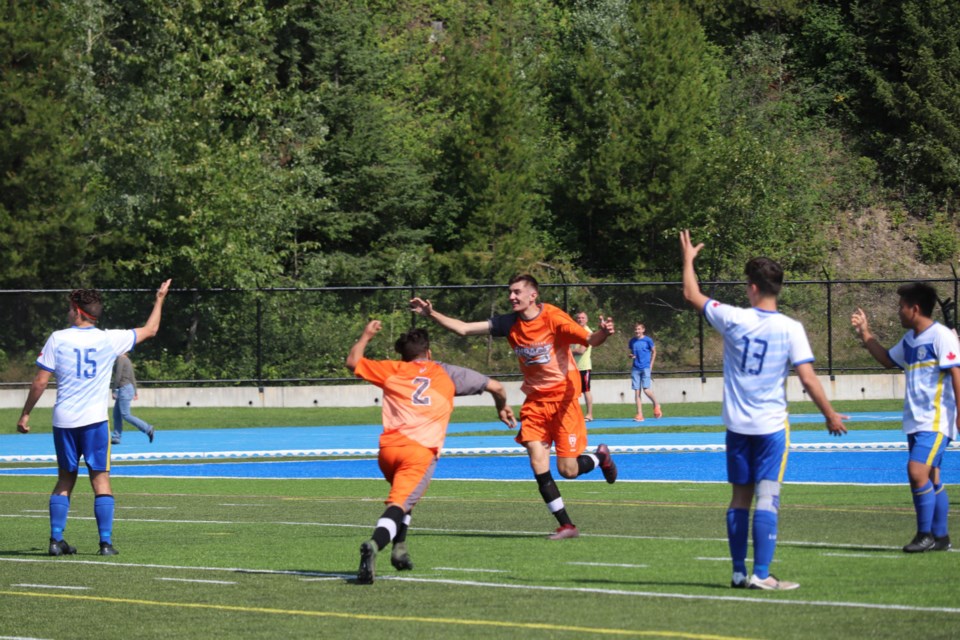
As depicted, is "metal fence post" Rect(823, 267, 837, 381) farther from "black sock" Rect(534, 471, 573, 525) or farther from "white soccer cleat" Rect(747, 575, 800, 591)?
"white soccer cleat" Rect(747, 575, 800, 591)

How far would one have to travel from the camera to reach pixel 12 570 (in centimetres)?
1101

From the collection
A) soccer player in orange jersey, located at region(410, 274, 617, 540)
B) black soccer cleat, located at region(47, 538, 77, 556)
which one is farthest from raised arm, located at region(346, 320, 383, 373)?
black soccer cleat, located at region(47, 538, 77, 556)

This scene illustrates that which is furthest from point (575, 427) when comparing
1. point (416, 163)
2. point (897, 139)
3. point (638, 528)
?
point (897, 139)

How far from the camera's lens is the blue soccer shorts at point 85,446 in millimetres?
11641

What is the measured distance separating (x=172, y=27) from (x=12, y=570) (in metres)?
34.7

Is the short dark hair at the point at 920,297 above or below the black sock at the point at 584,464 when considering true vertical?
above

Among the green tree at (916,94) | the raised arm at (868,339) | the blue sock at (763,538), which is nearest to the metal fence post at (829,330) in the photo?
the green tree at (916,94)

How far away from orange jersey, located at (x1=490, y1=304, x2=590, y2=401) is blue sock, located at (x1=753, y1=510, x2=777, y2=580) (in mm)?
3723

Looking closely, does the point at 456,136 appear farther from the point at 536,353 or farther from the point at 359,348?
the point at 359,348

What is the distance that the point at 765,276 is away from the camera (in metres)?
8.38

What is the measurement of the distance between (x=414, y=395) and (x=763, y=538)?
255 cm

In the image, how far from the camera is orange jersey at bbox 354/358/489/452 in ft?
32.0

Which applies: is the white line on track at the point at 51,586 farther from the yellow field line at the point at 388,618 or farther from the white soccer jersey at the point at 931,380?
the white soccer jersey at the point at 931,380

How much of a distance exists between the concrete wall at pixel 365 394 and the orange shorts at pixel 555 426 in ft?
75.0
